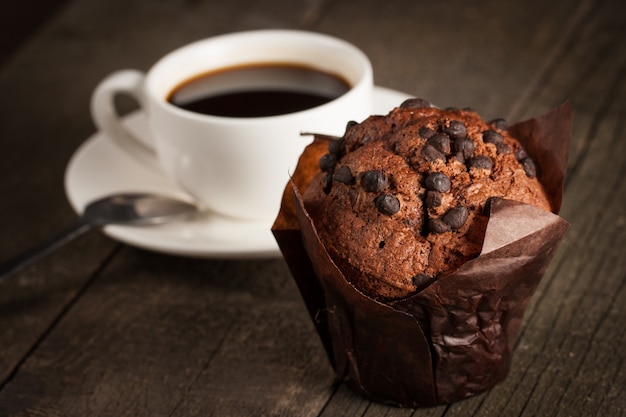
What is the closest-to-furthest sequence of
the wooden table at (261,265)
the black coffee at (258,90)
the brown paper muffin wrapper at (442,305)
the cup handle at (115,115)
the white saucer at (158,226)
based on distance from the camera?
the brown paper muffin wrapper at (442,305)
the wooden table at (261,265)
the white saucer at (158,226)
the black coffee at (258,90)
the cup handle at (115,115)

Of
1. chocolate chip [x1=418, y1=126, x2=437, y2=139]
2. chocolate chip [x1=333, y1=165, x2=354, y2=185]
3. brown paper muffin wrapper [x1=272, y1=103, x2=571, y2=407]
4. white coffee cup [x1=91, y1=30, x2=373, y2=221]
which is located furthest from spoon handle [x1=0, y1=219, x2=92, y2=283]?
chocolate chip [x1=418, y1=126, x2=437, y2=139]

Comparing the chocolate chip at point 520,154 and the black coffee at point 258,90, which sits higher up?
the chocolate chip at point 520,154

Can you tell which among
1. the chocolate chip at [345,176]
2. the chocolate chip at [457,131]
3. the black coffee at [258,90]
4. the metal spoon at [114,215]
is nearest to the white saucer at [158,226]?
the metal spoon at [114,215]

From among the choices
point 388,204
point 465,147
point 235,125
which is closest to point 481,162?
point 465,147

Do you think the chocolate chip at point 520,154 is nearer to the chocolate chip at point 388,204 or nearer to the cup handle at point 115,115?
the chocolate chip at point 388,204

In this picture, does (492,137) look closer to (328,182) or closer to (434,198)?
(434,198)

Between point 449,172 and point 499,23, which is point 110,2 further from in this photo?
point 449,172
